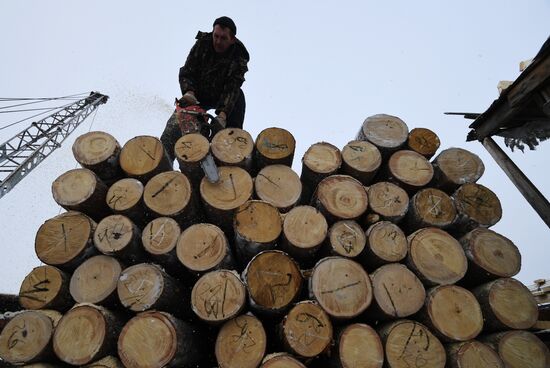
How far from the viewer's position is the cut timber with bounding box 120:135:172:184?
2695 mm

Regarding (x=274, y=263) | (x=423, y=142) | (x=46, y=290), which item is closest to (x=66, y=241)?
(x=46, y=290)

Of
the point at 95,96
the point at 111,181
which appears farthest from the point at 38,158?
the point at 111,181

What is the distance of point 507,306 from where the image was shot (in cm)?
226

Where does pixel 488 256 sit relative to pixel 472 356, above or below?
above

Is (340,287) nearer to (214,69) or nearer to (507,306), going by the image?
(507,306)

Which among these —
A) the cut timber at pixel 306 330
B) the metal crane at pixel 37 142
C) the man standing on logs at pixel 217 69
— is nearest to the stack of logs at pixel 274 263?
the cut timber at pixel 306 330

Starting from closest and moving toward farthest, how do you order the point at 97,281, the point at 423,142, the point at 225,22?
the point at 97,281, the point at 423,142, the point at 225,22

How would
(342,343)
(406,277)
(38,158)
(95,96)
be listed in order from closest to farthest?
(342,343)
(406,277)
(38,158)
(95,96)

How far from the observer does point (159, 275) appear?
221cm

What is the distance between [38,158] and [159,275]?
1684cm

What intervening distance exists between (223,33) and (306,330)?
325 cm

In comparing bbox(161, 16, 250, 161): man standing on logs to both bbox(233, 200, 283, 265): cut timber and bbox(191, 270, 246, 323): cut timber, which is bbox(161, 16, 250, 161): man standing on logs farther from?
bbox(191, 270, 246, 323): cut timber

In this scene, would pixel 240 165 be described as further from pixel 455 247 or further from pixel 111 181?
pixel 455 247

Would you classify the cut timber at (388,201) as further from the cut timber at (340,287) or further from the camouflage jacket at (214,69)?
the camouflage jacket at (214,69)
